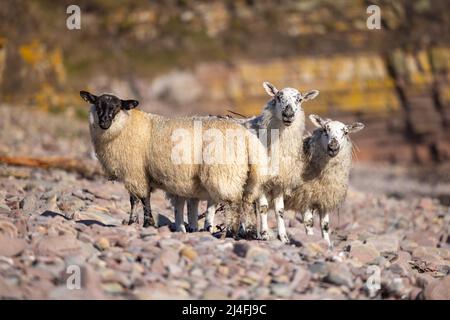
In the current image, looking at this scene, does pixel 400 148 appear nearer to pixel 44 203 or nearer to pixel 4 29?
pixel 4 29

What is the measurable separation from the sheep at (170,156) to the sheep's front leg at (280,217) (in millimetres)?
665

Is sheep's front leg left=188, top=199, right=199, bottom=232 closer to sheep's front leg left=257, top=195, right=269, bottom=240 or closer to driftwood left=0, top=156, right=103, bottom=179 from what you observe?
sheep's front leg left=257, top=195, right=269, bottom=240

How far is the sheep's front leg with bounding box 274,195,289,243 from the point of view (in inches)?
386

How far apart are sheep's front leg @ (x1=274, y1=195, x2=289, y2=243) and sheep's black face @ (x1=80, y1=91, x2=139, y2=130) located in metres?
2.27

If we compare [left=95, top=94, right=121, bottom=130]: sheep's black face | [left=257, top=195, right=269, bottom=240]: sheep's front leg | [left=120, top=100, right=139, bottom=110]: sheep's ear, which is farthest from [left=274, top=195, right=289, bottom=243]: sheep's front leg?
[left=95, top=94, right=121, bottom=130]: sheep's black face

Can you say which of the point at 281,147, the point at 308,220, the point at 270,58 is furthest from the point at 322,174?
the point at 270,58

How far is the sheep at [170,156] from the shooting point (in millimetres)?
9078

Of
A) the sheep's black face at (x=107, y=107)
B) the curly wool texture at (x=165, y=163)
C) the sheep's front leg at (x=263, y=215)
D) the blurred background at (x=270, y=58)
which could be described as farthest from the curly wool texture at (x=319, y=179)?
the blurred background at (x=270, y=58)

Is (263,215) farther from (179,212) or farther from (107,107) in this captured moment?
(107,107)

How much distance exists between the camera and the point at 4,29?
31.4m

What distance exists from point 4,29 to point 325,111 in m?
14.4

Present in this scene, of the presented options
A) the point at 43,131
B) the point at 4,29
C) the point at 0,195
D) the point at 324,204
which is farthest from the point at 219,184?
the point at 4,29

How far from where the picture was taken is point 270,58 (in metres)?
35.1

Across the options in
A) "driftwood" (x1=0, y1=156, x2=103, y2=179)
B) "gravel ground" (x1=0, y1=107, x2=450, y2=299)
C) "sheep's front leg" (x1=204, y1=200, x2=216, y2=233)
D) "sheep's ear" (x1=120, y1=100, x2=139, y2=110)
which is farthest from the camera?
"driftwood" (x1=0, y1=156, x2=103, y2=179)
